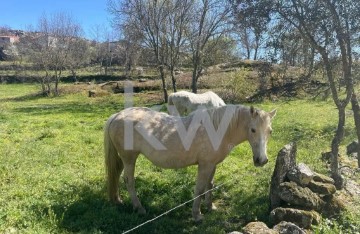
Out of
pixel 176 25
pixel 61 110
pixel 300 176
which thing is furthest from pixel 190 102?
pixel 176 25

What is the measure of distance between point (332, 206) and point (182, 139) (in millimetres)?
3021

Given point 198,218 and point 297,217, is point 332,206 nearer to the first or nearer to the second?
point 297,217

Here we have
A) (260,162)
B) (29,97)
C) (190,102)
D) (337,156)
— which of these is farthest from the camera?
(29,97)

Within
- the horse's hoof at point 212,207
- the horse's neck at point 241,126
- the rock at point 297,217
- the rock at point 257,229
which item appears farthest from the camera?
the horse's hoof at point 212,207

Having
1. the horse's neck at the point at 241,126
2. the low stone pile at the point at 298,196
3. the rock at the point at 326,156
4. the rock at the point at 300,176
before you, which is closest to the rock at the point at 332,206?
the low stone pile at the point at 298,196

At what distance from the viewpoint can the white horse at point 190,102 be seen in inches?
515

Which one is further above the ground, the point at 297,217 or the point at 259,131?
the point at 259,131

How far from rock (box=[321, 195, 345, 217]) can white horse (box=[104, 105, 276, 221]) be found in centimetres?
185

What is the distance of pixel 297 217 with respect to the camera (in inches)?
223

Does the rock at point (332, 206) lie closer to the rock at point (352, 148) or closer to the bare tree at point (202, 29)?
the rock at point (352, 148)

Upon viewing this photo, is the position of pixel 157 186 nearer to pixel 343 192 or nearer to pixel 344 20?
pixel 343 192

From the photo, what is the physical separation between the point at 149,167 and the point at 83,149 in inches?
111

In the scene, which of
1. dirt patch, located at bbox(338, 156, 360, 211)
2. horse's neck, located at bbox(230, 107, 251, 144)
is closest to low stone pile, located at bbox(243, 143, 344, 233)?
dirt patch, located at bbox(338, 156, 360, 211)

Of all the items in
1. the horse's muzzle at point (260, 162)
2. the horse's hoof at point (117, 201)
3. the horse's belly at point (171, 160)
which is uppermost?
the horse's muzzle at point (260, 162)
